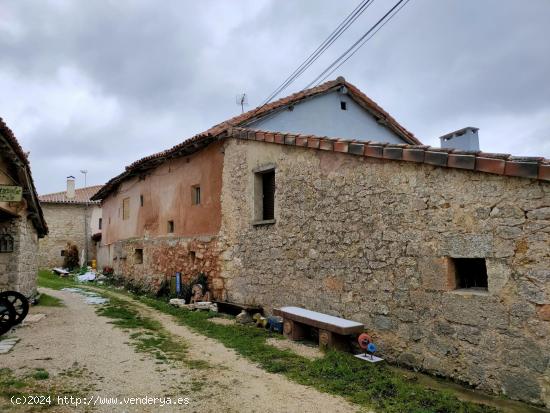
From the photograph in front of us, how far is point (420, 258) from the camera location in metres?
5.09

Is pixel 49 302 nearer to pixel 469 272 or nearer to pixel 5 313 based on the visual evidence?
pixel 5 313

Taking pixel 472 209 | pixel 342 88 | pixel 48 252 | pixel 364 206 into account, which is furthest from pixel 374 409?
pixel 48 252

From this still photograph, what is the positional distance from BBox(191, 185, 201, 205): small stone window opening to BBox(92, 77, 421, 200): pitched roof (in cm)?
99

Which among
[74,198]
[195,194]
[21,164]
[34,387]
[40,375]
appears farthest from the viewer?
[74,198]

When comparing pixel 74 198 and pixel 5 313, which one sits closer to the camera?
pixel 5 313

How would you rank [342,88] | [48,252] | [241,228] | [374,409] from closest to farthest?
1. [374,409]
2. [241,228]
3. [342,88]
4. [48,252]

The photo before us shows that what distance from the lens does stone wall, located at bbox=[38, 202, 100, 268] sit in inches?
1017

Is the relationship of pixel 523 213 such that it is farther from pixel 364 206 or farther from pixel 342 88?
pixel 342 88

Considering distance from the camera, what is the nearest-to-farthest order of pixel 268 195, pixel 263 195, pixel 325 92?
pixel 268 195, pixel 263 195, pixel 325 92

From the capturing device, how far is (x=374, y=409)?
3945 millimetres

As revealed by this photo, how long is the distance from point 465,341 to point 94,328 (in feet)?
20.1

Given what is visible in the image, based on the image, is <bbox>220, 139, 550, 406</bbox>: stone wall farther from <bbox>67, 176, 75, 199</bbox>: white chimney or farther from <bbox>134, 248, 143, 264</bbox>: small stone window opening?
<bbox>67, 176, 75, 199</bbox>: white chimney

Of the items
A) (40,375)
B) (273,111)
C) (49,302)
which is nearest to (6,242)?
(49,302)

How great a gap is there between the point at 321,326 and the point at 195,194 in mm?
6220
